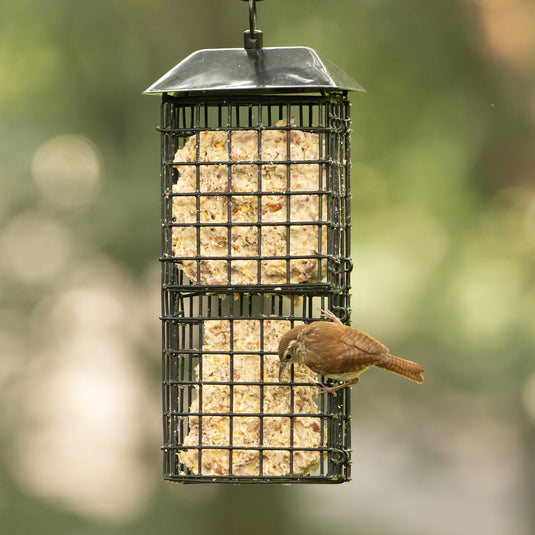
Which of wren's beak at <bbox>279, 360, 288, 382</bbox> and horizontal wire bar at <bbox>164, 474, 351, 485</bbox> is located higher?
wren's beak at <bbox>279, 360, 288, 382</bbox>

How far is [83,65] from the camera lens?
9.96 meters

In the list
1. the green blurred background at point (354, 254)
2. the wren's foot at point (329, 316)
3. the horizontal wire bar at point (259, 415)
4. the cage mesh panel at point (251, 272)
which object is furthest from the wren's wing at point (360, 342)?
the green blurred background at point (354, 254)

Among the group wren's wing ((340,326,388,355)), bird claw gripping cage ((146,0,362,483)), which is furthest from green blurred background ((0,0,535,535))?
wren's wing ((340,326,388,355))

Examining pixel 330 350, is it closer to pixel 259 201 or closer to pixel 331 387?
pixel 331 387

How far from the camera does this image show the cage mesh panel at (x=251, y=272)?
18.0 feet

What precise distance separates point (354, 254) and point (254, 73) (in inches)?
176

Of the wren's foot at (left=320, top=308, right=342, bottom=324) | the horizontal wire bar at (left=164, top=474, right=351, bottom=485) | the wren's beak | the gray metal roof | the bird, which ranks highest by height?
the gray metal roof

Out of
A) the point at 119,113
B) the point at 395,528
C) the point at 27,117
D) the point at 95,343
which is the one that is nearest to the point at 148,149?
the point at 119,113

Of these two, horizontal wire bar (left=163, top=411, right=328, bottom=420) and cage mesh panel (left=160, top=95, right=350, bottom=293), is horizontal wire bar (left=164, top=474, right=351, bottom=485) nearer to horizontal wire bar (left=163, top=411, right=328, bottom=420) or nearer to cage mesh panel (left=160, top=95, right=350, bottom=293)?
horizontal wire bar (left=163, top=411, right=328, bottom=420)

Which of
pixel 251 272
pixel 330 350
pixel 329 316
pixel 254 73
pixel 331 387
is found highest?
pixel 254 73

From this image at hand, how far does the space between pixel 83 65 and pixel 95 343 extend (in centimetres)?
234

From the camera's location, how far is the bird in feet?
17.1

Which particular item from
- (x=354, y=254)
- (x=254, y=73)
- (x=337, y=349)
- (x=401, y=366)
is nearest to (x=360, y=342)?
(x=337, y=349)

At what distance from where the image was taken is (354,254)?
9609mm
